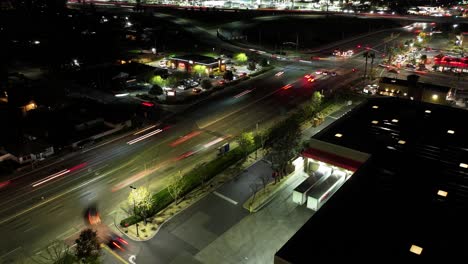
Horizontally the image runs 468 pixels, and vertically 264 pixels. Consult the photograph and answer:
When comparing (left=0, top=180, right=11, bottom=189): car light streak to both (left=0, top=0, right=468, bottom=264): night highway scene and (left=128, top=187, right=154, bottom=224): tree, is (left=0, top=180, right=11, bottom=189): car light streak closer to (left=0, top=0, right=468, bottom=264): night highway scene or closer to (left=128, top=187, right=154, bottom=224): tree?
(left=0, top=0, right=468, bottom=264): night highway scene

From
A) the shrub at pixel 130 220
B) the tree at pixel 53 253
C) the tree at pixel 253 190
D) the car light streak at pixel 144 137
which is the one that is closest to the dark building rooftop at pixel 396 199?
the tree at pixel 253 190

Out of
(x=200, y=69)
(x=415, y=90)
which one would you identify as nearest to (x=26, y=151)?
(x=200, y=69)

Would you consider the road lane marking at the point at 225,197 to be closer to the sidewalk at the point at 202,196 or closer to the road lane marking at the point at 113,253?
the sidewalk at the point at 202,196

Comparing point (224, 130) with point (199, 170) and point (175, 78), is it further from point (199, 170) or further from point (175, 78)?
point (175, 78)

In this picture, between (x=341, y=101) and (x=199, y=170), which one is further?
(x=341, y=101)

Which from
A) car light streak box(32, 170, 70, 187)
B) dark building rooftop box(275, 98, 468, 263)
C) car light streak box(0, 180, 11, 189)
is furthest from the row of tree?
dark building rooftop box(275, 98, 468, 263)

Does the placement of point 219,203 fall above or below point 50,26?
below

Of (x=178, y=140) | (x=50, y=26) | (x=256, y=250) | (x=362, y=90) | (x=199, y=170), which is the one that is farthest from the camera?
(x=50, y=26)

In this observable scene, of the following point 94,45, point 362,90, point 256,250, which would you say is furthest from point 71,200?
point 94,45
